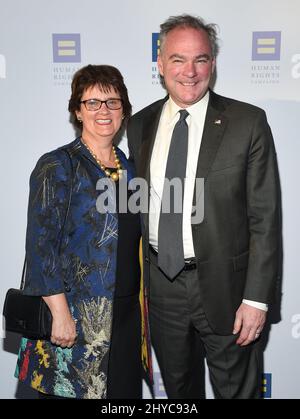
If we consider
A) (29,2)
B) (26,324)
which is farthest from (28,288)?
(29,2)

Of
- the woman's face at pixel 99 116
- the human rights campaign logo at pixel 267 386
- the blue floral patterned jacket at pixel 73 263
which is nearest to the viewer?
the blue floral patterned jacket at pixel 73 263

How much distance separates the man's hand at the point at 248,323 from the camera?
6.33ft

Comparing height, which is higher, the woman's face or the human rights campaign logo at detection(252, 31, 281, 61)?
the human rights campaign logo at detection(252, 31, 281, 61)

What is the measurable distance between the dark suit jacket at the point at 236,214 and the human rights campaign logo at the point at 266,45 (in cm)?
61

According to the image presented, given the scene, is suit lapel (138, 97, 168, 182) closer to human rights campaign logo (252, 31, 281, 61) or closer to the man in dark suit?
the man in dark suit

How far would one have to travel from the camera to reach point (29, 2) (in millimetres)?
2475

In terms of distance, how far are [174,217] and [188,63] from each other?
0.65 meters

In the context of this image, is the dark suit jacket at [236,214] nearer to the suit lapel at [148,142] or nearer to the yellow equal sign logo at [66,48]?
the suit lapel at [148,142]

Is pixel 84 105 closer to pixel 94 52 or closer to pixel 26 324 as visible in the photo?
pixel 94 52

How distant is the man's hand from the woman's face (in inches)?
37.0

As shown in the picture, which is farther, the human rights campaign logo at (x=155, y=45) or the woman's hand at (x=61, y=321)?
the human rights campaign logo at (x=155, y=45)

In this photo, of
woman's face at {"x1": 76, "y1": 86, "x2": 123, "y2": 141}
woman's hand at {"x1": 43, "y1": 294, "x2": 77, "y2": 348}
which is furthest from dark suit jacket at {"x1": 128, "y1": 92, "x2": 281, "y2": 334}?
woman's hand at {"x1": 43, "y1": 294, "x2": 77, "y2": 348}

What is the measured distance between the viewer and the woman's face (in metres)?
1.97

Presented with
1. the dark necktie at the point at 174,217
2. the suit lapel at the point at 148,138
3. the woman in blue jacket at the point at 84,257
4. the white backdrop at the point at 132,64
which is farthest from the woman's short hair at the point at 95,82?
the white backdrop at the point at 132,64
